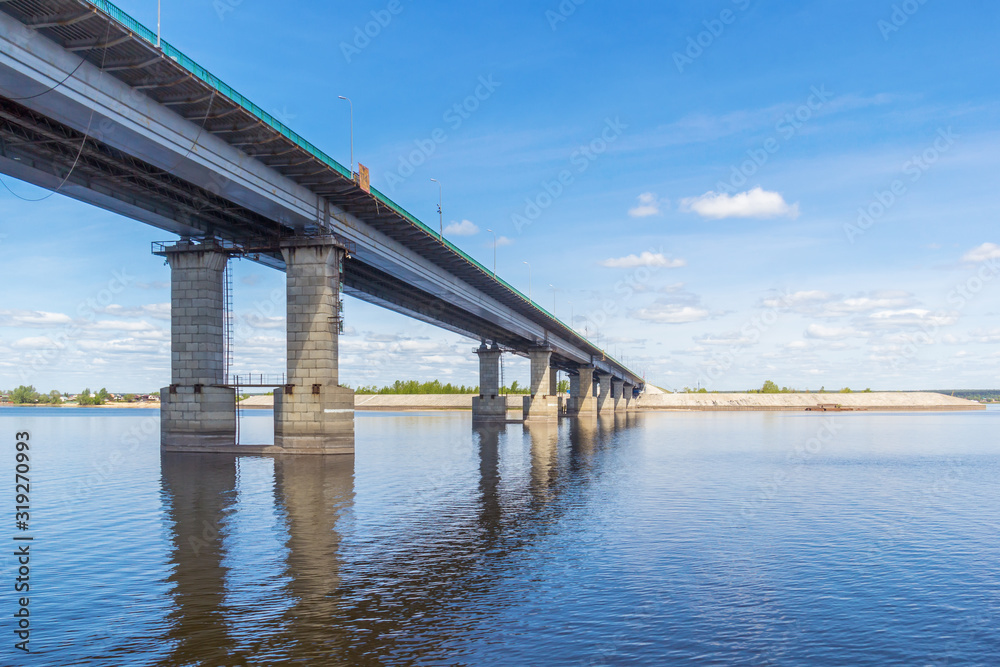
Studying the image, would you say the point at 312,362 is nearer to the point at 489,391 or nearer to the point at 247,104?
the point at 247,104

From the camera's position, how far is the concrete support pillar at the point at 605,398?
590 feet

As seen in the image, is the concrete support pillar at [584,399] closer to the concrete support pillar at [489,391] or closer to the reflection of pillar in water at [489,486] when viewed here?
the concrete support pillar at [489,391]

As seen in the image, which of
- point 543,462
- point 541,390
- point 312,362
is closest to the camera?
point 312,362

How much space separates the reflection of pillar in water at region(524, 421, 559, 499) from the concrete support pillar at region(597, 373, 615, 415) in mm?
96158

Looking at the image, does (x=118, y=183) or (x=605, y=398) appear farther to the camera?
(x=605, y=398)

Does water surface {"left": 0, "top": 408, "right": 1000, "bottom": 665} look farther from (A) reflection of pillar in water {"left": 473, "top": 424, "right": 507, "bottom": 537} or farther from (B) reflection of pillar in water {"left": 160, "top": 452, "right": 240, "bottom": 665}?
(A) reflection of pillar in water {"left": 473, "top": 424, "right": 507, "bottom": 537}

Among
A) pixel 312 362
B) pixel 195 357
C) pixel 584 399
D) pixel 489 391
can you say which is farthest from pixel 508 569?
pixel 584 399

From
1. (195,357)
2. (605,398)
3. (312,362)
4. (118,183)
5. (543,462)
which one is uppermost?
(118,183)

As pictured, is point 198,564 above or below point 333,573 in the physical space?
above

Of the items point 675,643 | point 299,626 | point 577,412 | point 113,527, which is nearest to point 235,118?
point 113,527

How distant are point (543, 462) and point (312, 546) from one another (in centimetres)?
3020

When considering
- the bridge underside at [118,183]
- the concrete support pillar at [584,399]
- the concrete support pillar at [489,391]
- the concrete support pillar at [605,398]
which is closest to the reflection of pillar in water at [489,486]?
the bridge underside at [118,183]

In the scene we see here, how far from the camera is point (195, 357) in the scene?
165 feet

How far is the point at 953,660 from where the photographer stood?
1362 centimetres
